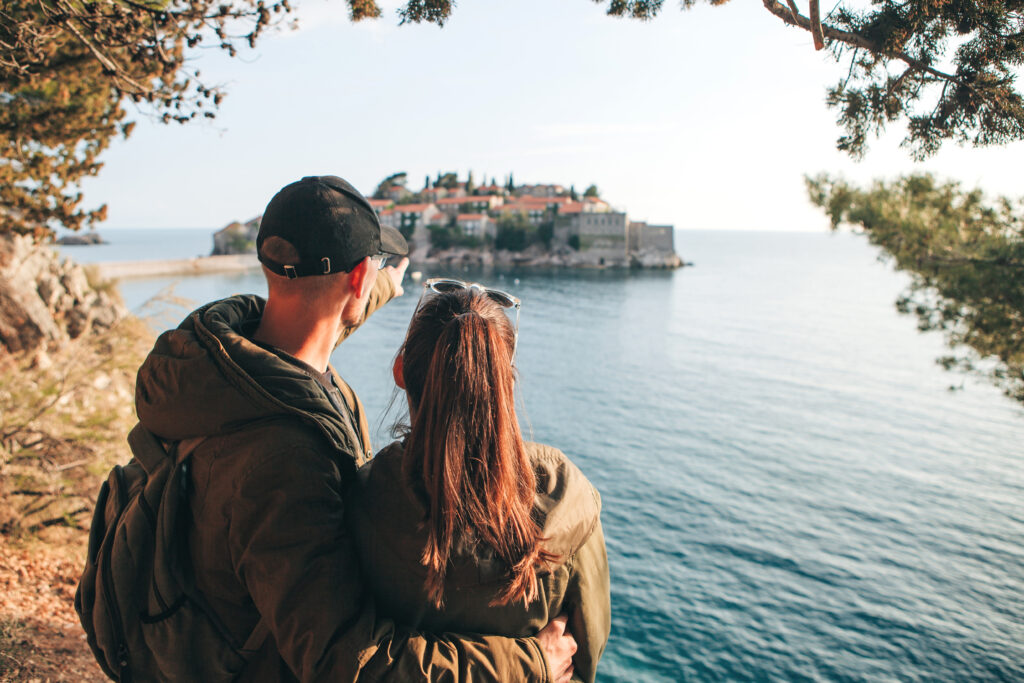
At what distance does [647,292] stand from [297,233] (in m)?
55.7

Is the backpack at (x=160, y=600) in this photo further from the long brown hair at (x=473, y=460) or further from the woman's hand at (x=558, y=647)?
the woman's hand at (x=558, y=647)

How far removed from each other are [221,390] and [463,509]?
56 cm

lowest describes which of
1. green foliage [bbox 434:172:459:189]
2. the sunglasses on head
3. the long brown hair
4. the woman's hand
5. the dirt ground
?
the dirt ground

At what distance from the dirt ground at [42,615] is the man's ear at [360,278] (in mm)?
3257

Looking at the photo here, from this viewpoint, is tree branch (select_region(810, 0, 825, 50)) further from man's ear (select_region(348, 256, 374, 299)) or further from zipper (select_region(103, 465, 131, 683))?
zipper (select_region(103, 465, 131, 683))

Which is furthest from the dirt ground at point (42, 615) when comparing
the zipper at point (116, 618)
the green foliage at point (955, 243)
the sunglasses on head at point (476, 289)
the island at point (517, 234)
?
the island at point (517, 234)

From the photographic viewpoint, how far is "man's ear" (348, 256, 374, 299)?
161cm

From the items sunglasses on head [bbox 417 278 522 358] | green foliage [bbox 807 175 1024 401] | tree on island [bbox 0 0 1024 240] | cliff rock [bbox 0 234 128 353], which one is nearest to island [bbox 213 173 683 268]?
cliff rock [bbox 0 234 128 353]

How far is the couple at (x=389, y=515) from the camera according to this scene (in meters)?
1.27

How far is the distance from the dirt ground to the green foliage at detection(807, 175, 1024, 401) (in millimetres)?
9451

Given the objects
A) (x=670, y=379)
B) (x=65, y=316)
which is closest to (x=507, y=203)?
(x=670, y=379)

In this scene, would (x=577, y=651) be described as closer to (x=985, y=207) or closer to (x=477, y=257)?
(x=985, y=207)

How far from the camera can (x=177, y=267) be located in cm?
5800

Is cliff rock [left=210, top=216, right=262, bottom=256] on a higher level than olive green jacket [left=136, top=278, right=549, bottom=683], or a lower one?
higher
